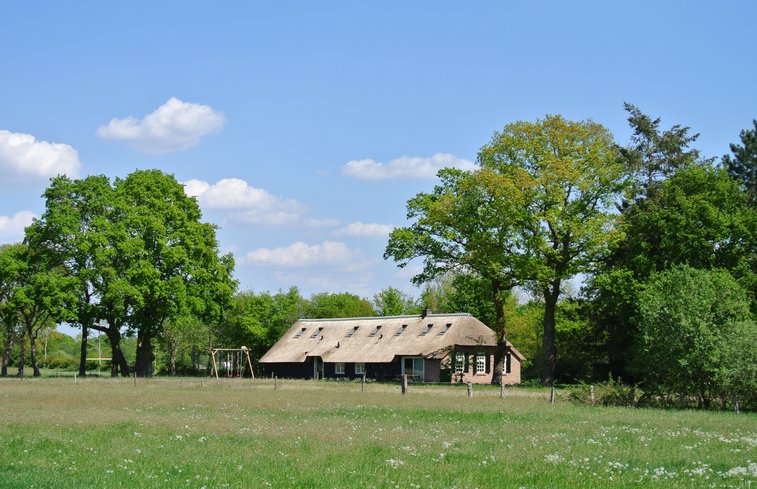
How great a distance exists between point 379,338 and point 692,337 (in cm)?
4177

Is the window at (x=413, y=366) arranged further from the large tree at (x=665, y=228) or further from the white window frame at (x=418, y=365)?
the large tree at (x=665, y=228)

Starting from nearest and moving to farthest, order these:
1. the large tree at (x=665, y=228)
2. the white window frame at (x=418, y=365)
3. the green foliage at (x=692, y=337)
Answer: the green foliage at (x=692, y=337)
the large tree at (x=665, y=228)
the white window frame at (x=418, y=365)

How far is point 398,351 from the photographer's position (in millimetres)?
73688

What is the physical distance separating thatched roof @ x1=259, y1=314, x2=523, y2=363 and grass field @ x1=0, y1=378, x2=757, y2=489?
36521mm

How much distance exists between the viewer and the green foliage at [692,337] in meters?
38.2

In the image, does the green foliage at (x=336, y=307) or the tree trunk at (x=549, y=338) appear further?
the green foliage at (x=336, y=307)

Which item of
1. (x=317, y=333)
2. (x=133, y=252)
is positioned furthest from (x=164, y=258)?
(x=317, y=333)

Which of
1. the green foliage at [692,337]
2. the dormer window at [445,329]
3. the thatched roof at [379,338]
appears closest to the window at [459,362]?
the thatched roof at [379,338]

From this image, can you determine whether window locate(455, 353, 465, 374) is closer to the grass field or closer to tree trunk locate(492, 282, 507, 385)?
tree trunk locate(492, 282, 507, 385)

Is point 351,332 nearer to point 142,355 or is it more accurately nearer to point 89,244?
point 142,355

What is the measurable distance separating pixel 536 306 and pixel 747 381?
51910 millimetres

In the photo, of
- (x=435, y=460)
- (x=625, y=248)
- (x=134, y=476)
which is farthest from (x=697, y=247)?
(x=134, y=476)

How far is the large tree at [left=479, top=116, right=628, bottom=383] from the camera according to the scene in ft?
188

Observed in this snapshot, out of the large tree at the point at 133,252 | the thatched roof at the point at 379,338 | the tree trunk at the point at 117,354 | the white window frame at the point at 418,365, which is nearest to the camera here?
the large tree at the point at 133,252
